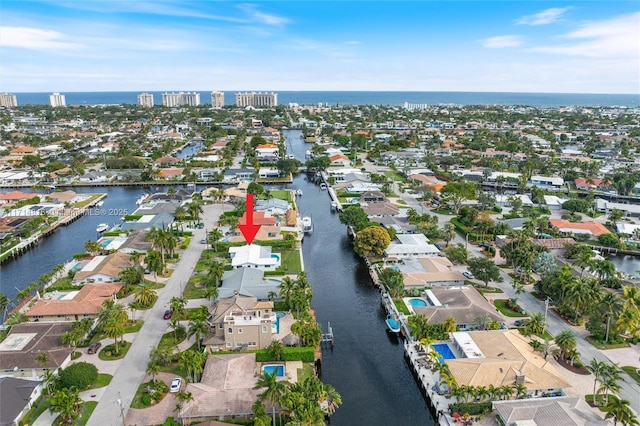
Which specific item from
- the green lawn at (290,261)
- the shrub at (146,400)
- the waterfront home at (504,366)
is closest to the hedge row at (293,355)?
the shrub at (146,400)

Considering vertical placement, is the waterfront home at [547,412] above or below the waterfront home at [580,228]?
below

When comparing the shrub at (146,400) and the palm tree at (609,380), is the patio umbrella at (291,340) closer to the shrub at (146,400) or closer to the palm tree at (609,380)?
the shrub at (146,400)

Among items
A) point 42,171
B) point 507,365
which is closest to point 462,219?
point 507,365

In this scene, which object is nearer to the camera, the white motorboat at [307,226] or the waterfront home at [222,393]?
the waterfront home at [222,393]

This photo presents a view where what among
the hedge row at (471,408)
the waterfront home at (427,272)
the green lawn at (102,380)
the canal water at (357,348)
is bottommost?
the canal water at (357,348)

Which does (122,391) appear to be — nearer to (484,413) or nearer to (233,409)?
(233,409)

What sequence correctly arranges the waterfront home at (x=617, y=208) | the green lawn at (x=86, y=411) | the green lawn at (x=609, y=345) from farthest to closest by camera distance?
the waterfront home at (x=617, y=208)
the green lawn at (x=609, y=345)
the green lawn at (x=86, y=411)

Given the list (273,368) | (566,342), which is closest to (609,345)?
(566,342)
